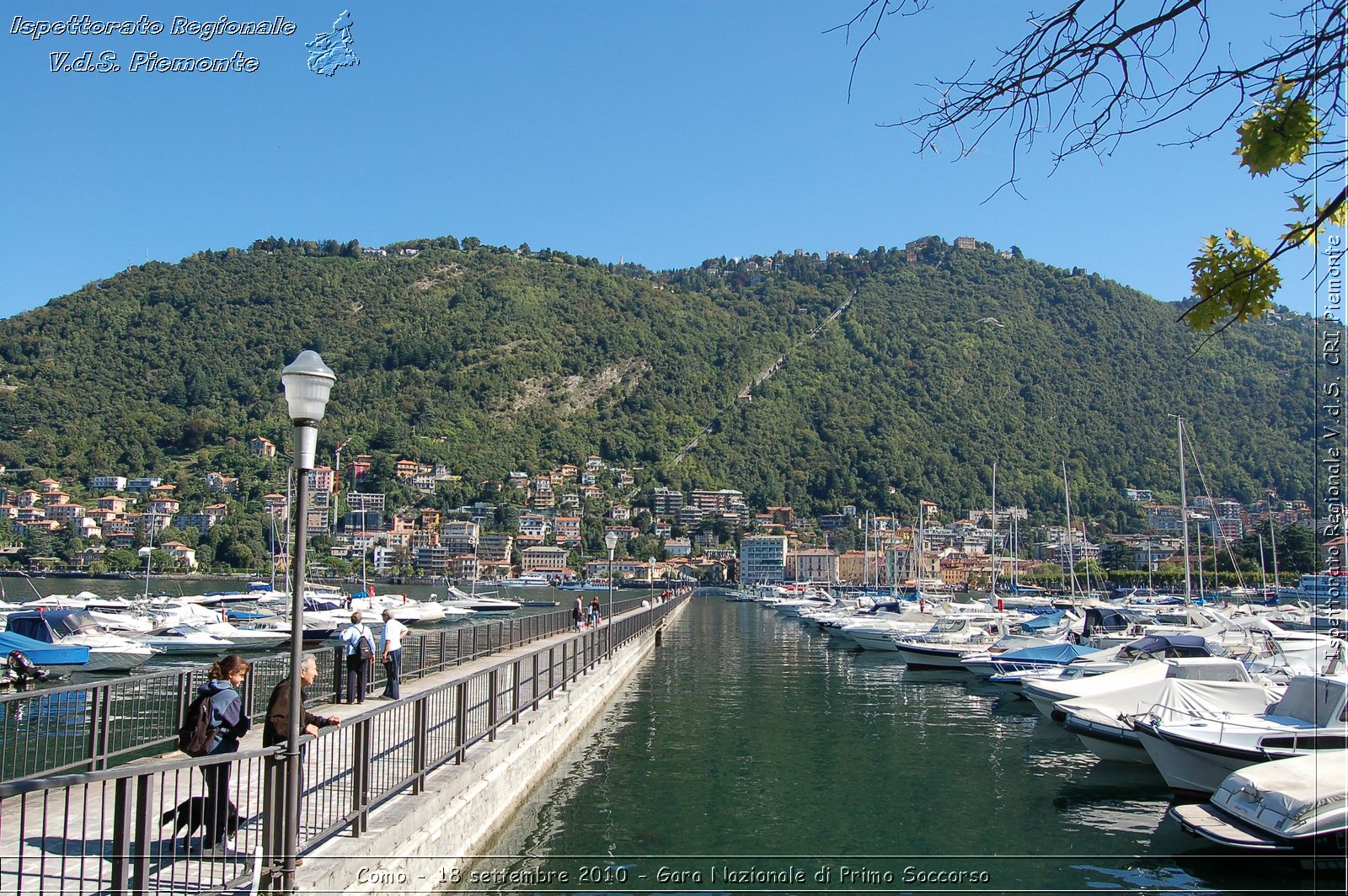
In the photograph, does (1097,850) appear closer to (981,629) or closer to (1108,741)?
(1108,741)

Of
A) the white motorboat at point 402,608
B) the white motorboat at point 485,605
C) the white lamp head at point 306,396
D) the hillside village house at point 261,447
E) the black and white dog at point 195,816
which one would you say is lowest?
the white motorboat at point 485,605

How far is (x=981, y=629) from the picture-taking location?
39625mm

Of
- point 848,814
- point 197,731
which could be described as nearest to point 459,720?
point 197,731

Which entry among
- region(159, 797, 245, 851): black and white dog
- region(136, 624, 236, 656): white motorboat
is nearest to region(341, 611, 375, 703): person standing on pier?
region(159, 797, 245, 851): black and white dog

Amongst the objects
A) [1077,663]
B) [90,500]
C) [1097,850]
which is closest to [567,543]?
[90,500]

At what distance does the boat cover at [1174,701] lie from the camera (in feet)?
54.1

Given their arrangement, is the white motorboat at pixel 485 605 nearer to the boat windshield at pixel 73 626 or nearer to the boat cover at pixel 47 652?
the boat windshield at pixel 73 626

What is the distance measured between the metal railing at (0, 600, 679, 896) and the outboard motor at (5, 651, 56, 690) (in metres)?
19.1

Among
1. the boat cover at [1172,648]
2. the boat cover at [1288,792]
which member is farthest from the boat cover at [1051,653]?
the boat cover at [1288,792]

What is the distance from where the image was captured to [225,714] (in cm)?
765

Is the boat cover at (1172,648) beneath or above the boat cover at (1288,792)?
beneath

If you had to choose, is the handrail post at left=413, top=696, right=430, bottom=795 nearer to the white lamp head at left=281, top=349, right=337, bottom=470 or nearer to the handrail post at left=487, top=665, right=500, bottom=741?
the handrail post at left=487, top=665, right=500, bottom=741

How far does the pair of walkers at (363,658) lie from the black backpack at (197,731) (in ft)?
22.7

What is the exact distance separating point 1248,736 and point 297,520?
13.1 m
